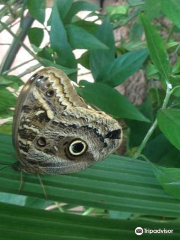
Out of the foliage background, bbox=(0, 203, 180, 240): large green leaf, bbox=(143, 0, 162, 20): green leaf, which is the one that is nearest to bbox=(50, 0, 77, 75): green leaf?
the foliage background

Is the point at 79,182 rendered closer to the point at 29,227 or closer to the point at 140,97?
the point at 29,227

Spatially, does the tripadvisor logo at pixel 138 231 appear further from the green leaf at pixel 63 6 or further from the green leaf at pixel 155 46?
the green leaf at pixel 63 6

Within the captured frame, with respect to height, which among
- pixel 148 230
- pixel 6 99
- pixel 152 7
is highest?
pixel 152 7

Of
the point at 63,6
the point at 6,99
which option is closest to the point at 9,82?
the point at 6,99

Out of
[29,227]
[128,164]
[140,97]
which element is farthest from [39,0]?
[140,97]

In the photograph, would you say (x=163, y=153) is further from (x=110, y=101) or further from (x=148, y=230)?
(x=148, y=230)

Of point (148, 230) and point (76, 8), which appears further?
point (76, 8)
